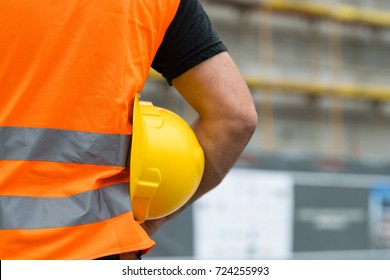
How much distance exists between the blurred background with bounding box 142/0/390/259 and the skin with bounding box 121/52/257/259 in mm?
3937

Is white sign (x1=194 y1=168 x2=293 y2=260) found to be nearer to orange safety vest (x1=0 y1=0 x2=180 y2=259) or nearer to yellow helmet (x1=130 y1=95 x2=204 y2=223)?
yellow helmet (x1=130 y1=95 x2=204 y2=223)

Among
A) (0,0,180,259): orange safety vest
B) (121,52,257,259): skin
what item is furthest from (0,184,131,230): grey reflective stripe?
(121,52,257,259): skin

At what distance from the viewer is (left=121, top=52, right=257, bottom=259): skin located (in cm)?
166

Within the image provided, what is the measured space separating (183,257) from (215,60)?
4.20m

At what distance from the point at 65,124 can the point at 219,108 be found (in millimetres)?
396

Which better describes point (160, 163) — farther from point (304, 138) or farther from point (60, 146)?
point (304, 138)

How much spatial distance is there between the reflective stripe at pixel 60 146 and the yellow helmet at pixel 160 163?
0.06 meters

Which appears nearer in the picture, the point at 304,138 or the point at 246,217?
the point at 246,217

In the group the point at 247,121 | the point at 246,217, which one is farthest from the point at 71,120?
the point at 246,217

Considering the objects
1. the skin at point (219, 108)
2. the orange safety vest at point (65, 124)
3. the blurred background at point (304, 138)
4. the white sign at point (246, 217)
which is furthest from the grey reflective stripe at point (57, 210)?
the white sign at point (246, 217)

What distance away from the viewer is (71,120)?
1.46 meters

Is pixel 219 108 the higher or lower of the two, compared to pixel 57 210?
higher

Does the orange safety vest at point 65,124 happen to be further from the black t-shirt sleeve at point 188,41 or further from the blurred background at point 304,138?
the blurred background at point 304,138
